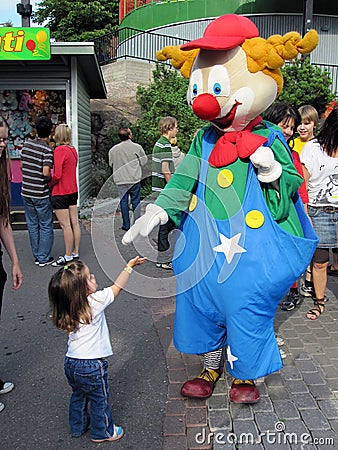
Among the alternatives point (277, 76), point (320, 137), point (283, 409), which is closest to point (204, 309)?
point (283, 409)

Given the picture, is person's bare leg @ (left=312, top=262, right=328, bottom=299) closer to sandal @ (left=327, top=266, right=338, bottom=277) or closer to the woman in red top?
sandal @ (left=327, top=266, right=338, bottom=277)

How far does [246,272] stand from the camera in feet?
9.21

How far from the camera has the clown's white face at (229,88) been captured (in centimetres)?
278

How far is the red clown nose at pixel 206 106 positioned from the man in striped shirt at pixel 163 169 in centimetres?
267

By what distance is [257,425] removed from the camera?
9.38 feet

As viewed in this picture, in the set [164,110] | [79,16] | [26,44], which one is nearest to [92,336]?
[26,44]

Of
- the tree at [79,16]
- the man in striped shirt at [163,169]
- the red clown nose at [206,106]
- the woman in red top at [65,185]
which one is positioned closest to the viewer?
the red clown nose at [206,106]

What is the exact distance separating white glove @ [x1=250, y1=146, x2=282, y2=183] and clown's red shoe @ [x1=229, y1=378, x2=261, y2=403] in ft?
4.39

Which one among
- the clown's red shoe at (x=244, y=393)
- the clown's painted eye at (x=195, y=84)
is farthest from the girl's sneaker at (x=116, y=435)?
the clown's painted eye at (x=195, y=84)

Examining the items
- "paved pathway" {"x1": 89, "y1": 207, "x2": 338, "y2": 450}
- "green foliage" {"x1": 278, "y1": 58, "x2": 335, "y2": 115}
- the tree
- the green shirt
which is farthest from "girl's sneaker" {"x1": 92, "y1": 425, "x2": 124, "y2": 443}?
the tree

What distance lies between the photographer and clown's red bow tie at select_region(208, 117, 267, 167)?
2.76m

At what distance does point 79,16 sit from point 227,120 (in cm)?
3077

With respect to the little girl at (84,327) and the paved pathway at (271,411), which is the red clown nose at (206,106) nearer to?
the little girl at (84,327)

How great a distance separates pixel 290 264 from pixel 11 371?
2.23 meters
